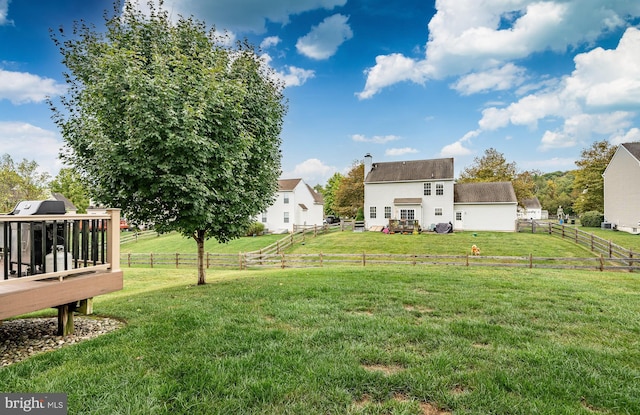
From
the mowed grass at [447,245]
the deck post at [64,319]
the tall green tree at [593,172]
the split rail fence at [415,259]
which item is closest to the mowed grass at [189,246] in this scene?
the split rail fence at [415,259]

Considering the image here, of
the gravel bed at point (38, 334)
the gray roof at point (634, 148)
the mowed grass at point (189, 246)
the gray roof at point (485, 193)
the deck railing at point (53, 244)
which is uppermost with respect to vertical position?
the gray roof at point (634, 148)

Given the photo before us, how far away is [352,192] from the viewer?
40.1m

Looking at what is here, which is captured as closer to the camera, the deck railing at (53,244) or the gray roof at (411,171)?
the deck railing at (53,244)

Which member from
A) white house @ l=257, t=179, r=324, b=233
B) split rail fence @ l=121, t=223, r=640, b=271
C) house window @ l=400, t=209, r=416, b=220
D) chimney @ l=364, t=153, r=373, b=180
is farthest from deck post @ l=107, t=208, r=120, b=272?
white house @ l=257, t=179, r=324, b=233

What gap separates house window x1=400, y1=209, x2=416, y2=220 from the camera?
94.5 ft

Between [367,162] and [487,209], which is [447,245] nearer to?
[487,209]

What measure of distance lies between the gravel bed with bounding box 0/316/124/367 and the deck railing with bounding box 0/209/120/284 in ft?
3.13

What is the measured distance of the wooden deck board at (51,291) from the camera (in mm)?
3422

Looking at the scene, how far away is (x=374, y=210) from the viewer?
101ft

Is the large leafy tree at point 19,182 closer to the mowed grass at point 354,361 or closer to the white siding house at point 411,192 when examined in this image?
the white siding house at point 411,192

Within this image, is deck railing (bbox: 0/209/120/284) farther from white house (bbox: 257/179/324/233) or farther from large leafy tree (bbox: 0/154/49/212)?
large leafy tree (bbox: 0/154/49/212)

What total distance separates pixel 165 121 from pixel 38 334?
421 centimetres

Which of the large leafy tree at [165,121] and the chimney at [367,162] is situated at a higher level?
the chimney at [367,162]

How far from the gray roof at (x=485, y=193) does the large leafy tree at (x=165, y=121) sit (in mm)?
25528
